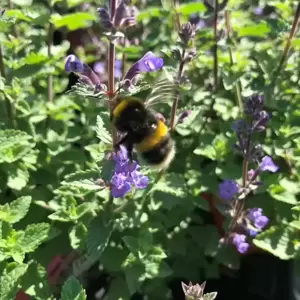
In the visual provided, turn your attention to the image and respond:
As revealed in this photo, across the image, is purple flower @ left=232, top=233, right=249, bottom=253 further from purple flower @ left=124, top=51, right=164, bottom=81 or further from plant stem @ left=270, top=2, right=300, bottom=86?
purple flower @ left=124, top=51, right=164, bottom=81

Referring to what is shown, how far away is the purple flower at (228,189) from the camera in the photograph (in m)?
2.14

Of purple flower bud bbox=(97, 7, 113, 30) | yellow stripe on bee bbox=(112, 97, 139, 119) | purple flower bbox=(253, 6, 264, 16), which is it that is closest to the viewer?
yellow stripe on bee bbox=(112, 97, 139, 119)

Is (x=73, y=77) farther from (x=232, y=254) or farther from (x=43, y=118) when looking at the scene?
(x=232, y=254)

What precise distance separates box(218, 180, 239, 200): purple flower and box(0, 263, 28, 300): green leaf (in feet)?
2.60

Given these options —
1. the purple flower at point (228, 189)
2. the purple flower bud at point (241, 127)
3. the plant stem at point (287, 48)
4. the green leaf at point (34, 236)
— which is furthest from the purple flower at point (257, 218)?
the green leaf at point (34, 236)

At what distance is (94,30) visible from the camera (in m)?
3.88

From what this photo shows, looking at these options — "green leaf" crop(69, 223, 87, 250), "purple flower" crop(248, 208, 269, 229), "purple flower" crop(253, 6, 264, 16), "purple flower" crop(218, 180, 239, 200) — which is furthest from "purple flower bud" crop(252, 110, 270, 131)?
"purple flower" crop(253, 6, 264, 16)

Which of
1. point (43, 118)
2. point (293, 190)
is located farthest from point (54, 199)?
point (293, 190)

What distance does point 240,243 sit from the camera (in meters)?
2.16

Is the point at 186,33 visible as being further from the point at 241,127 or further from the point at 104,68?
the point at 104,68

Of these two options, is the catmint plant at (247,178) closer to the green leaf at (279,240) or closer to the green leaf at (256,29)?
the green leaf at (279,240)

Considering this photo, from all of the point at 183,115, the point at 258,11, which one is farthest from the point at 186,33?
the point at 258,11

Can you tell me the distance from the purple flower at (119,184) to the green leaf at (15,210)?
346 mm

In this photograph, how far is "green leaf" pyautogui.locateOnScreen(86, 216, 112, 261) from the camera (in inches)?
74.0
